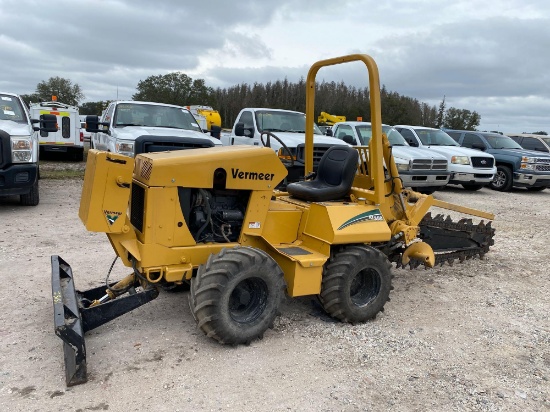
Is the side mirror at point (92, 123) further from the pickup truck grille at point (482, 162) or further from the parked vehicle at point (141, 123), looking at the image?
the pickup truck grille at point (482, 162)

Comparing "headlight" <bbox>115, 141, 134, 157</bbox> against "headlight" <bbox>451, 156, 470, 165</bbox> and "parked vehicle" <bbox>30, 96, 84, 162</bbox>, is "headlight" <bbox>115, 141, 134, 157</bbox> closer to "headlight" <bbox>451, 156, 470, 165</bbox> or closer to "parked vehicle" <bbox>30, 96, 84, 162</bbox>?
"headlight" <bbox>451, 156, 470, 165</bbox>

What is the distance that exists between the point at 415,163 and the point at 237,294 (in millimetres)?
9368

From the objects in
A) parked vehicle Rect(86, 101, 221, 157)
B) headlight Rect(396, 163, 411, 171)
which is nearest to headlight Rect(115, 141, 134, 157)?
parked vehicle Rect(86, 101, 221, 157)

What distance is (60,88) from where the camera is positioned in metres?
52.5

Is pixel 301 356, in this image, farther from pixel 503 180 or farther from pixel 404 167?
pixel 503 180

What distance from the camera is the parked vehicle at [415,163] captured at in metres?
12.2

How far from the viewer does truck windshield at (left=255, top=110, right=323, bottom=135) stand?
426 inches

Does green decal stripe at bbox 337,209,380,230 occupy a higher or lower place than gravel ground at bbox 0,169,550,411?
higher

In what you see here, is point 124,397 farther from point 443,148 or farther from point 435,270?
point 443,148

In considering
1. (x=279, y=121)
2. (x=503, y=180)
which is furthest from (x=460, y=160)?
(x=279, y=121)

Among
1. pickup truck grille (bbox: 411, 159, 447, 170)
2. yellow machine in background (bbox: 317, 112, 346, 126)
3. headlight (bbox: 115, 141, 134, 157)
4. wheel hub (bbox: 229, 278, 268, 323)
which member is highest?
yellow machine in background (bbox: 317, 112, 346, 126)

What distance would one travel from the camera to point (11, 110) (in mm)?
9000

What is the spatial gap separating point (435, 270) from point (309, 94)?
2871 mm

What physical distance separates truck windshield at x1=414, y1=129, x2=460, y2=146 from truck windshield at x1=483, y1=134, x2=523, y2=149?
1911 millimetres
